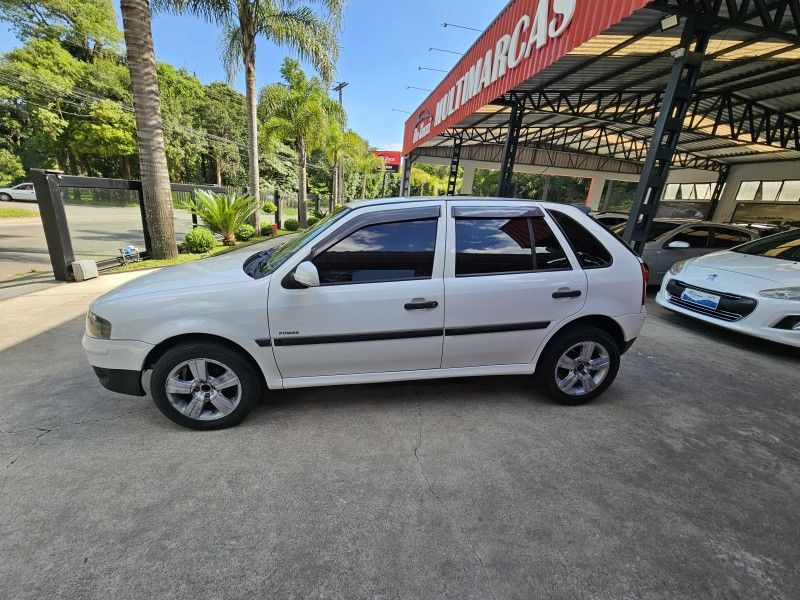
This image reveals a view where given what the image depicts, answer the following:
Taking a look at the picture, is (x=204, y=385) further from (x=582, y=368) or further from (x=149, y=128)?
(x=149, y=128)

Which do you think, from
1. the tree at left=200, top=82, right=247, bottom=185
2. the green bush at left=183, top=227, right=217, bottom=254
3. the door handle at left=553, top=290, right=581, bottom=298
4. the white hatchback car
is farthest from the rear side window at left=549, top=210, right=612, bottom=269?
the tree at left=200, top=82, right=247, bottom=185

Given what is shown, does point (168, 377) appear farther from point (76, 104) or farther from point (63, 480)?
point (76, 104)

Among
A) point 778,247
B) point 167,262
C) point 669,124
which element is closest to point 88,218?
point 167,262

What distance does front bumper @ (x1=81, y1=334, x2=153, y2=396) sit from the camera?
8.05 feet

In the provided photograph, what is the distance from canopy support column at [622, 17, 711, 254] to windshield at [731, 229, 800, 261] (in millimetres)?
1345

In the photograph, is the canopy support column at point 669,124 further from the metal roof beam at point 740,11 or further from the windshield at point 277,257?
the windshield at point 277,257

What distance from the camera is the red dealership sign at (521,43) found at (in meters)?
5.00

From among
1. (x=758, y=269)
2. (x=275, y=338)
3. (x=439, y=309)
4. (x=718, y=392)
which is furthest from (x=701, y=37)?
(x=275, y=338)

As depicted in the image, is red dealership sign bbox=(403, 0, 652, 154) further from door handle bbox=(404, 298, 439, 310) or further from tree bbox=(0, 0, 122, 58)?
tree bbox=(0, 0, 122, 58)

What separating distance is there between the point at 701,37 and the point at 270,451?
7761 millimetres

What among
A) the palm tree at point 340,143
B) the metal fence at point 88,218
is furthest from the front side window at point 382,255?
the palm tree at point 340,143

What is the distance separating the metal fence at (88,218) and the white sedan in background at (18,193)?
2686 centimetres

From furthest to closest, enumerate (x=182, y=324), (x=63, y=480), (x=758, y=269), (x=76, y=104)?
(x=76, y=104), (x=758, y=269), (x=182, y=324), (x=63, y=480)

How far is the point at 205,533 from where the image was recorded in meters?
1.85
